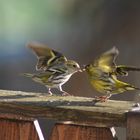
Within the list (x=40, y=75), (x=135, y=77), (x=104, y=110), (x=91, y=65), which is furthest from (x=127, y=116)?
(x=135, y=77)

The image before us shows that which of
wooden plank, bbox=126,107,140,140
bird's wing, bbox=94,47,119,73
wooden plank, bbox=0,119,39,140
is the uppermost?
bird's wing, bbox=94,47,119,73

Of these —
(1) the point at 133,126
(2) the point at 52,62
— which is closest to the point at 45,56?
(2) the point at 52,62

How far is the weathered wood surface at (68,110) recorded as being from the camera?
1.47 metres

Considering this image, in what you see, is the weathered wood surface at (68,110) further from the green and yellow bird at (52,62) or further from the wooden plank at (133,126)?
the green and yellow bird at (52,62)

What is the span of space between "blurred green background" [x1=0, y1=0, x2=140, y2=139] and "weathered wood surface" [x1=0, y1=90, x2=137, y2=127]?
345cm

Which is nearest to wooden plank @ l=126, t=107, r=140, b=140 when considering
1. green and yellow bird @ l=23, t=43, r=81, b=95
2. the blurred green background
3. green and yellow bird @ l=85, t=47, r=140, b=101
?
green and yellow bird @ l=85, t=47, r=140, b=101

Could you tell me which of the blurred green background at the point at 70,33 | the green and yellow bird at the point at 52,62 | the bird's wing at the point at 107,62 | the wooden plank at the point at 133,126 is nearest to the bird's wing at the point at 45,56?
the green and yellow bird at the point at 52,62

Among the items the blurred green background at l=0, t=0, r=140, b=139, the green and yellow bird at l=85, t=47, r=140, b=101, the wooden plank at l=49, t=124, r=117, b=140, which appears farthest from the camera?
the blurred green background at l=0, t=0, r=140, b=139

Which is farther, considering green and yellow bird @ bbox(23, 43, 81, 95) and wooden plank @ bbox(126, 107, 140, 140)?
green and yellow bird @ bbox(23, 43, 81, 95)

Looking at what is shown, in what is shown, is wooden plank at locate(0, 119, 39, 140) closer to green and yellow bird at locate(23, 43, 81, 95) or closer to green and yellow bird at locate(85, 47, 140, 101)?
green and yellow bird at locate(85, 47, 140, 101)

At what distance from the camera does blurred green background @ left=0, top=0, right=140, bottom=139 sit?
5.33 m

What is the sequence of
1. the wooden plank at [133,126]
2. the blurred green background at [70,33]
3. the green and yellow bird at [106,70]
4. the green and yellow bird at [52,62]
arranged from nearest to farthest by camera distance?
the wooden plank at [133,126] → the green and yellow bird at [106,70] → the green and yellow bird at [52,62] → the blurred green background at [70,33]

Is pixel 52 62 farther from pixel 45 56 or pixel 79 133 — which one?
pixel 79 133

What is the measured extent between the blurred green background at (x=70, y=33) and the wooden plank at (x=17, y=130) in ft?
11.4
